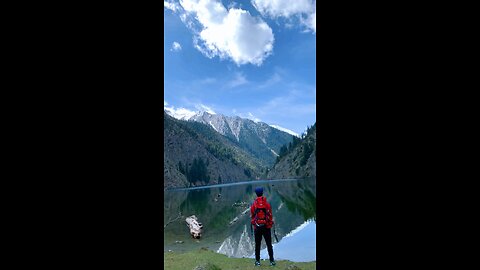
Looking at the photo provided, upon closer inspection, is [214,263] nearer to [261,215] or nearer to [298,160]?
[261,215]

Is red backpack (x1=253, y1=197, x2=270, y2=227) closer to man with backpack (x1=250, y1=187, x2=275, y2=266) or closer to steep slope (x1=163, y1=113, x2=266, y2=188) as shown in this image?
man with backpack (x1=250, y1=187, x2=275, y2=266)

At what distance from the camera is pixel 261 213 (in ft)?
24.8

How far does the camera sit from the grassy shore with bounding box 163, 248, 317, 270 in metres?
7.92

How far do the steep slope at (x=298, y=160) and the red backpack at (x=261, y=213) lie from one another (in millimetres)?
102163

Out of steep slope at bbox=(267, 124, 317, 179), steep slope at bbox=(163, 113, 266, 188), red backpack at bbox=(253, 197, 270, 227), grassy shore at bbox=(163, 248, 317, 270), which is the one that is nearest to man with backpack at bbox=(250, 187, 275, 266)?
red backpack at bbox=(253, 197, 270, 227)

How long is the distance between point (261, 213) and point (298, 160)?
398 feet

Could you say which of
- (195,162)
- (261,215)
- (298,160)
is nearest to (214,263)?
(261,215)

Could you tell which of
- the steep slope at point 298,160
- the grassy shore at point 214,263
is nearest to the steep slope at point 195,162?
the steep slope at point 298,160

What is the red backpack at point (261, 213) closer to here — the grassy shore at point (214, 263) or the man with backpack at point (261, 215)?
the man with backpack at point (261, 215)
